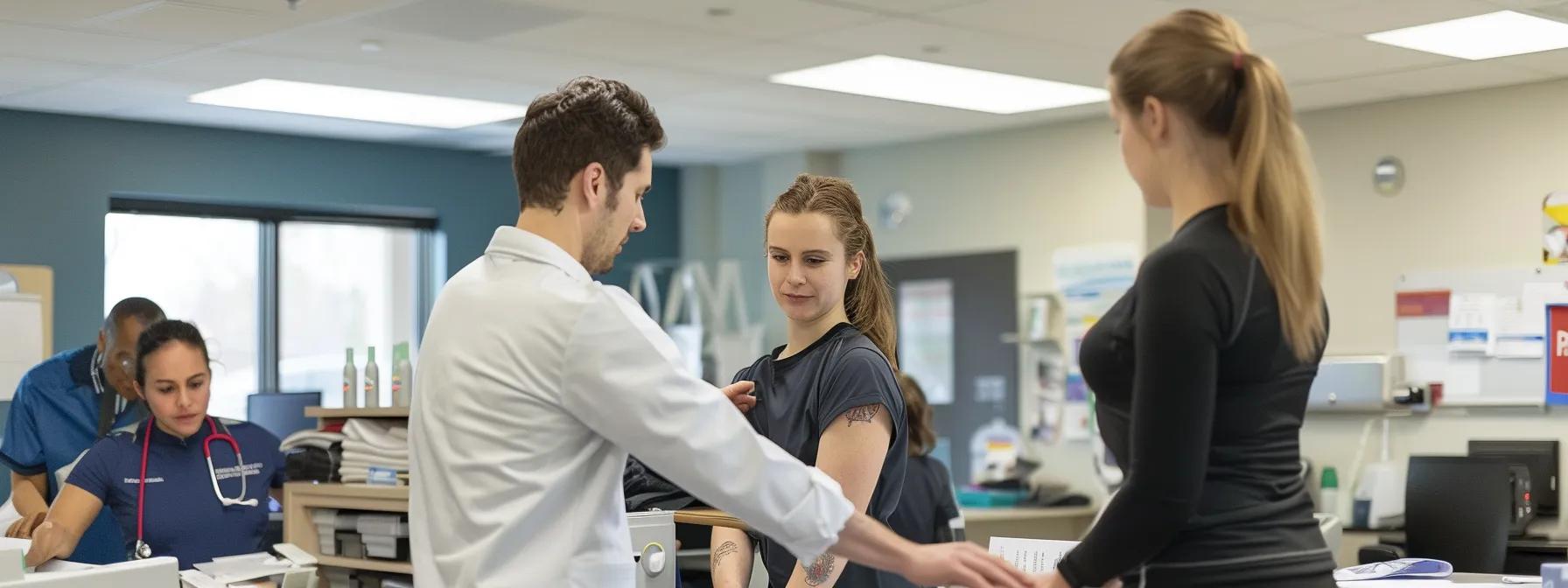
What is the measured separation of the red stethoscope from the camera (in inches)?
140

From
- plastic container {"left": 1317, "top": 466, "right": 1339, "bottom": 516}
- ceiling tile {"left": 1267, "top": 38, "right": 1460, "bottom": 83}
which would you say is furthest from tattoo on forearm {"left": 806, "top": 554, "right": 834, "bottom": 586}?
plastic container {"left": 1317, "top": 466, "right": 1339, "bottom": 516}

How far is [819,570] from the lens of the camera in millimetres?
2359

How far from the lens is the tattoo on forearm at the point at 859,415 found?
7.54 feet

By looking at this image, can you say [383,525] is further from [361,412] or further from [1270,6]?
[1270,6]

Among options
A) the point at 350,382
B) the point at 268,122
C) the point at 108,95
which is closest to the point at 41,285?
the point at 108,95

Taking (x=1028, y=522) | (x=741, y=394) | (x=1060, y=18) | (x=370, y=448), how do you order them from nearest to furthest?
1. (x=741, y=394)
2. (x=370, y=448)
3. (x=1060, y=18)
4. (x=1028, y=522)

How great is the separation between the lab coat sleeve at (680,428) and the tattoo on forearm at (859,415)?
509mm

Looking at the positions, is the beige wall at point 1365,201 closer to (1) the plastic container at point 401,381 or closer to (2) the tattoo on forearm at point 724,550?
(1) the plastic container at point 401,381

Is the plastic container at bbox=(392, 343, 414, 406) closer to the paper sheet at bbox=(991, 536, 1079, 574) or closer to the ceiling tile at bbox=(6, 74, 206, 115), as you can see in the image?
the paper sheet at bbox=(991, 536, 1079, 574)

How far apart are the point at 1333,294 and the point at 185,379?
4977 mm

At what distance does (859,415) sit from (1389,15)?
358 cm

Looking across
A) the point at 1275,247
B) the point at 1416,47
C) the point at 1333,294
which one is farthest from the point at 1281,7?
the point at 1275,247

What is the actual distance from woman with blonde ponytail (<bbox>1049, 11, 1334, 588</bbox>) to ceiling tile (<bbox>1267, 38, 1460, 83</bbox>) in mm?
4232

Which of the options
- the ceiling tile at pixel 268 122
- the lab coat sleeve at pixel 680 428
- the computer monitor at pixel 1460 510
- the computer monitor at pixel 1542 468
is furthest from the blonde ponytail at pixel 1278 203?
the ceiling tile at pixel 268 122
